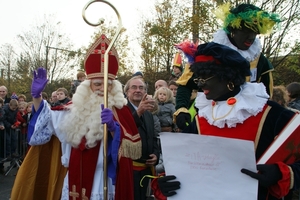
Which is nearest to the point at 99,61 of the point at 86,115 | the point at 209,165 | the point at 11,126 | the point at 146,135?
the point at 86,115

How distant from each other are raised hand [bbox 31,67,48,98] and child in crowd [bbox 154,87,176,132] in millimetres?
2152

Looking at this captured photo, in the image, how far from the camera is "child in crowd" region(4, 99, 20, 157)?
28.2 feet

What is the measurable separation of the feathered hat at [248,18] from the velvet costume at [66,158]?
129 cm

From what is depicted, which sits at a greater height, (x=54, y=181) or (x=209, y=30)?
(x=209, y=30)

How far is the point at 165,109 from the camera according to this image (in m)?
5.26

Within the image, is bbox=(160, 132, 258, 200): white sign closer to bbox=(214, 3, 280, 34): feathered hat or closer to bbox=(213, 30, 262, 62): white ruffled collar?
bbox=(214, 3, 280, 34): feathered hat

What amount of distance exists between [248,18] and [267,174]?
1466 millimetres

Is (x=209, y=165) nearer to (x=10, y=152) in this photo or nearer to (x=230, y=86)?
(x=230, y=86)

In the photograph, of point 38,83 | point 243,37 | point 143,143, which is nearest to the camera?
point 243,37

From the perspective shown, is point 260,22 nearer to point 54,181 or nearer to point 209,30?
point 54,181

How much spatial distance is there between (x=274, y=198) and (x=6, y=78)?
3377 cm

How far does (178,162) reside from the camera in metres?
1.87

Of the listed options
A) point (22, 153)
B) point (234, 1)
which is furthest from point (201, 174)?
point (234, 1)

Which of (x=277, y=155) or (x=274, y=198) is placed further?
(x=274, y=198)
